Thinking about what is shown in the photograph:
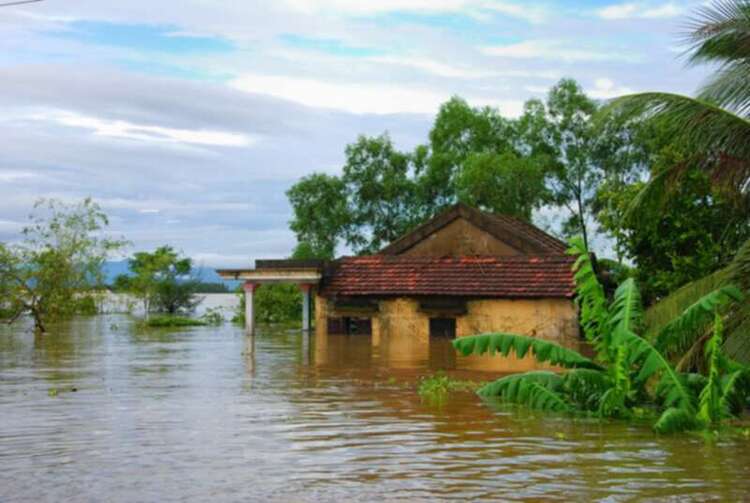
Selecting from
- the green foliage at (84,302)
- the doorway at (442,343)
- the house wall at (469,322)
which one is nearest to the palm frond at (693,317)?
the doorway at (442,343)

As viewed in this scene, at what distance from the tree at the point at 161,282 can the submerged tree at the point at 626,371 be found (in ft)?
129

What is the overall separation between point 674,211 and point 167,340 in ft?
53.5

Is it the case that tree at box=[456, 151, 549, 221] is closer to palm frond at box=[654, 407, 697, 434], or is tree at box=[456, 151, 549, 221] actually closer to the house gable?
the house gable

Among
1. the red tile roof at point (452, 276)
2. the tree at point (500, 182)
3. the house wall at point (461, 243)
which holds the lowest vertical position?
the red tile roof at point (452, 276)

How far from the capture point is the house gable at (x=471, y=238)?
31.8m

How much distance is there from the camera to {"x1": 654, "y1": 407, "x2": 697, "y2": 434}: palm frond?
1266 cm

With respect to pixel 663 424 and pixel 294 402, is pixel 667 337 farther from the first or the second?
pixel 294 402

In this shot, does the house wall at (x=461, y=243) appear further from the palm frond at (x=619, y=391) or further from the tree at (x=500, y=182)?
the palm frond at (x=619, y=391)

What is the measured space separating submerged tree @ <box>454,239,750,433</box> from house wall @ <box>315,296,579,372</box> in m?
10.2

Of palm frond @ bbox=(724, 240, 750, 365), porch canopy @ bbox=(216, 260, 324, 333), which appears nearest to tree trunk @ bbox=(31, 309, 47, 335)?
porch canopy @ bbox=(216, 260, 324, 333)

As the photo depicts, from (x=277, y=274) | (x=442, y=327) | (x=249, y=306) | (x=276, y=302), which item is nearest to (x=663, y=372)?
(x=442, y=327)

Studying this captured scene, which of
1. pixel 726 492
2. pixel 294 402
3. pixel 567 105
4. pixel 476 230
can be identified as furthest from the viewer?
pixel 567 105

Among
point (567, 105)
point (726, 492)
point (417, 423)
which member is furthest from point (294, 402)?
point (567, 105)

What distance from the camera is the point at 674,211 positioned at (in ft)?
83.2
